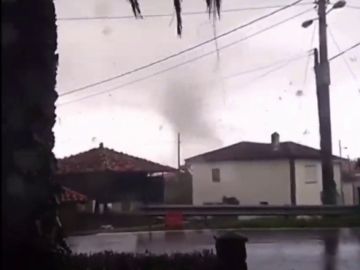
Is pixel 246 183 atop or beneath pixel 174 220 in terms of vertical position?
atop

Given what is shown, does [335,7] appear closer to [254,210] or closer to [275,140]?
[254,210]

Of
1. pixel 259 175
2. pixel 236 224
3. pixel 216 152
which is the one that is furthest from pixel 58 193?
pixel 216 152

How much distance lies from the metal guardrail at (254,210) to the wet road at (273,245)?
2378mm

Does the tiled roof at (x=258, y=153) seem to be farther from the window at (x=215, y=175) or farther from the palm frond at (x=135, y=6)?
the palm frond at (x=135, y=6)

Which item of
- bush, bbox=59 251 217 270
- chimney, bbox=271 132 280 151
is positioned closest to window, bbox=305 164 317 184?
chimney, bbox=271 132 280 151

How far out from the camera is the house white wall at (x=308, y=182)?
40281 millimetres

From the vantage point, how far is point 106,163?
34.7m

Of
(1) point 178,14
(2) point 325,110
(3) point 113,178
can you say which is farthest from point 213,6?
(3) point 113,178

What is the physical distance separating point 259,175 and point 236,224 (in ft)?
73.4

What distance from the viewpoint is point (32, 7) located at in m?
5.60

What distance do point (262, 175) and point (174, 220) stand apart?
22530 mm

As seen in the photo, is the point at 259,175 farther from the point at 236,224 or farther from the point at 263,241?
the point at 263,241

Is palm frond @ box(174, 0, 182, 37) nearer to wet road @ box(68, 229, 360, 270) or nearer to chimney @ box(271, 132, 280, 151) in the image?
wet road @ box(68, 229, 360, 270)

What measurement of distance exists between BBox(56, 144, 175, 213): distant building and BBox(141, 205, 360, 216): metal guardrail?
6657 millimetres
